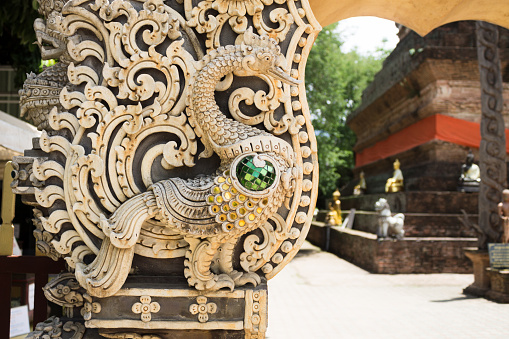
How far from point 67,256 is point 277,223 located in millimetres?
995

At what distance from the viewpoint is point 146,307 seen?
2.16 metres

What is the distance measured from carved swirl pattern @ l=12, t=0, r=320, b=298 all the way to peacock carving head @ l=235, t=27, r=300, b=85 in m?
0.03

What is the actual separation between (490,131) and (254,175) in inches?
300

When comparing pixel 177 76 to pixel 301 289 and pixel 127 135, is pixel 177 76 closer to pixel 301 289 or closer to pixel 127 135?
pixel 127 135

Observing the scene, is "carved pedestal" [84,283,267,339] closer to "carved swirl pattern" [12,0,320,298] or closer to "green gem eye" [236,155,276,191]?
"carved swirl pattern" [12,0,320,298]

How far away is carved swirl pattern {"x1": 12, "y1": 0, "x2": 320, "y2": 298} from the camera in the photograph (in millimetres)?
2193

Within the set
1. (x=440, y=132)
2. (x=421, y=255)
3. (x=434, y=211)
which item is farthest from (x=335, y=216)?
(x=421, y=255)

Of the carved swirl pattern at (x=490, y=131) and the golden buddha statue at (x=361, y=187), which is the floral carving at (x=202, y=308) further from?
the golden buddha statue at (x=361, y=187)

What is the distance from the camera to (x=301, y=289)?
27.4 ft

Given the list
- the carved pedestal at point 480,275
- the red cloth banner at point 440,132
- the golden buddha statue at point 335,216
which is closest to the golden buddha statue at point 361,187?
the golden buddha statue at point 335,216

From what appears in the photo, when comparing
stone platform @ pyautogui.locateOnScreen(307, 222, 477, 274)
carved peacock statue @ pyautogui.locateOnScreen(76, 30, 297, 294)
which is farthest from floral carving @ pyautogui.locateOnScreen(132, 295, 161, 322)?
stone platform @ pyautogui.locateOnScreen(307, 222, 477, 274)

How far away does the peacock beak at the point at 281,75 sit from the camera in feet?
7.25

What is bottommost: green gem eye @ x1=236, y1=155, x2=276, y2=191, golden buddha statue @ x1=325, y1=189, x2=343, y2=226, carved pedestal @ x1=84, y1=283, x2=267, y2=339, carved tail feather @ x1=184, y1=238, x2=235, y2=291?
golden buddha statue @ x1=325, y1=189, x2=343, y2=226

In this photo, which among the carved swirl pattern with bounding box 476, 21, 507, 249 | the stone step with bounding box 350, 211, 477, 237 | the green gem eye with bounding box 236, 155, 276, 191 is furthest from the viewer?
the stone step with bounding box 350, 211, 477, 237
